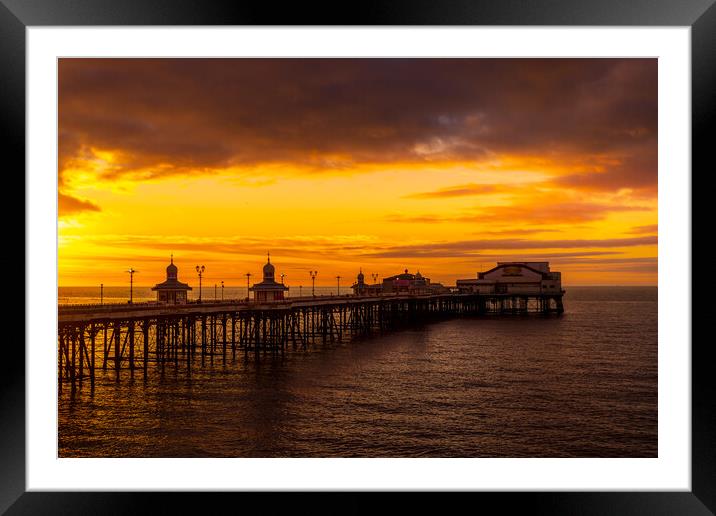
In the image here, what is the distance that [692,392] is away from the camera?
690cm

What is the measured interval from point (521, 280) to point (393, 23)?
83210 millimetres

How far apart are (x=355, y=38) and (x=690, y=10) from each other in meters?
3.89

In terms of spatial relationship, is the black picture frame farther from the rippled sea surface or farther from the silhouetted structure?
the silhouetted structure

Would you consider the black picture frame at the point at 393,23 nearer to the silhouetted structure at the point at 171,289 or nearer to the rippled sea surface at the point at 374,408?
the rippled sea surface at the point at 374,408

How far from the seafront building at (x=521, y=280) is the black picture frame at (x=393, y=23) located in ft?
262

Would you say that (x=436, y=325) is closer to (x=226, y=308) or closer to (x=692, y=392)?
(x=226, y=308)

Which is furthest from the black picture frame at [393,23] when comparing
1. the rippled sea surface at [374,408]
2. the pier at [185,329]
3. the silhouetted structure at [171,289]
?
the silhouetted structure at [171,289]

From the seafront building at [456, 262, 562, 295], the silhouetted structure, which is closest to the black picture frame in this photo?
the silhouetted structure

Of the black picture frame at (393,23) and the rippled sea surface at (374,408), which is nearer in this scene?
the black picture frame at (393,23)

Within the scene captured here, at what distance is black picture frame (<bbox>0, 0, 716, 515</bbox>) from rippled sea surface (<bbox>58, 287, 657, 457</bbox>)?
8467 millimetres

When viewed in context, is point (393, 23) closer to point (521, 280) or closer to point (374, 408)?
point (374, 408)

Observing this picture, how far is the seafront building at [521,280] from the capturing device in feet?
280

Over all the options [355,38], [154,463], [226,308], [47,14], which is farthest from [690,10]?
[226,308]

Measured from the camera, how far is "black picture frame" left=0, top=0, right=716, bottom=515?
6738 millimetres
